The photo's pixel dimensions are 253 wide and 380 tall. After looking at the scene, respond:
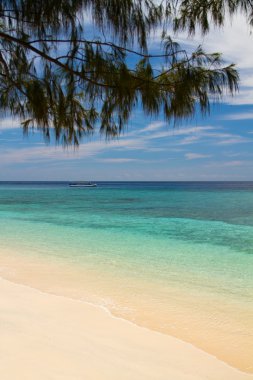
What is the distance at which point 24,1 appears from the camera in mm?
2205

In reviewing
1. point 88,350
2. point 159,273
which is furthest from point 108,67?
point 159,273

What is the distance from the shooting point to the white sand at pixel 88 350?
78.5 inches

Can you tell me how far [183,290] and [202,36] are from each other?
2.68m

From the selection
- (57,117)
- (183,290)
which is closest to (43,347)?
(57,117)

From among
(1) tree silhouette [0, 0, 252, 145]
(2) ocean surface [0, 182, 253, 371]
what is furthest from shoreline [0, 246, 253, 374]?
→ (1) tree silhouette [0, 0, 252, 145]

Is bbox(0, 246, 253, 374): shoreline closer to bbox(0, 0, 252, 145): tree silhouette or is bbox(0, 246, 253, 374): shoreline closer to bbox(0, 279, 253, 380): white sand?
bbox(0, 279, 253, 380): white sand

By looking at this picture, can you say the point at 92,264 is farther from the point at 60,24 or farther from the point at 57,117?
the point at 60,24

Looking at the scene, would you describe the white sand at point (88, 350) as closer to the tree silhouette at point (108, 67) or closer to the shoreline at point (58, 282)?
the shoreline at point (58, 282)

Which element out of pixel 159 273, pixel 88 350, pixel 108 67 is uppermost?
pixel 108 67

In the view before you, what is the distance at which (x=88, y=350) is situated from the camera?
2.29 metres

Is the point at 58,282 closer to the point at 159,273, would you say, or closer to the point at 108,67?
the point at 159,273

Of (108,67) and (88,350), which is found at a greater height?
(108,67)

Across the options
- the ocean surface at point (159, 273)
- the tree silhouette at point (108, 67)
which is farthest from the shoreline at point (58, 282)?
the tree silhouette at point (108, 67)

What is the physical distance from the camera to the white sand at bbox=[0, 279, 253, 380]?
199 cm
